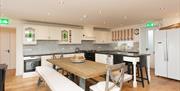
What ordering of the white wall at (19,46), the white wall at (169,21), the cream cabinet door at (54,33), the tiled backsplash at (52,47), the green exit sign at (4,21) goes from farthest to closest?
the cream cabinet door at (54,33) < the tiled backsplash at (52,47) < the white wall at (19,46) < the green exit sign at (4,21) < the white wall at (169,21)

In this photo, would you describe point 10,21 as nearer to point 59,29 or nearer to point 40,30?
point 40,30

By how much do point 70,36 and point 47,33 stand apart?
107cm

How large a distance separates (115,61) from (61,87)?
2520 millimetres

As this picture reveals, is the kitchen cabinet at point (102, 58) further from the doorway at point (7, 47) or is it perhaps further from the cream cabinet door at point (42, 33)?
the doorway at point (7, 47)

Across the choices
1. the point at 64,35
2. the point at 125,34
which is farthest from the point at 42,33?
the point at 125,34

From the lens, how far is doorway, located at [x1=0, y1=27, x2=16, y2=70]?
19.0ft

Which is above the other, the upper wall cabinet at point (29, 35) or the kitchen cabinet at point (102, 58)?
the upper wall cabinet at point (29, 35)

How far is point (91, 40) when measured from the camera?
658cm

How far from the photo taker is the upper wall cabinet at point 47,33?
15.9 ft

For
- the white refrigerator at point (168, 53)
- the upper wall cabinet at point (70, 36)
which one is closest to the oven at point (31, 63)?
the upper wall cabinet at point (70, 36)

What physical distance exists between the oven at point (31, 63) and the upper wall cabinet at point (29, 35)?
635 millimetres

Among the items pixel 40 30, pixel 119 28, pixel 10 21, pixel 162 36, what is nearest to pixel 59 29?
pixel 40 30

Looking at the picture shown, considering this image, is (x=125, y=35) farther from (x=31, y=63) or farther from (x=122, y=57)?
(x=31, y=63)

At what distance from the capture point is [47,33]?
500 cm
